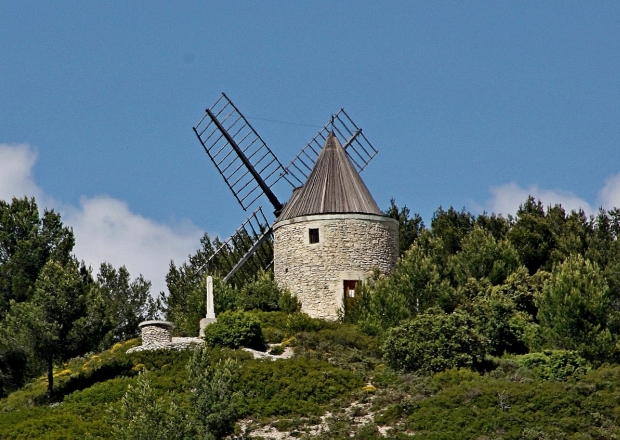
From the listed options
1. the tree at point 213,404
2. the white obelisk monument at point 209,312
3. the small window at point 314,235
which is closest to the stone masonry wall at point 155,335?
the white obelisk monument at point 209,312

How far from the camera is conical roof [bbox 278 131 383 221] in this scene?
177 feet

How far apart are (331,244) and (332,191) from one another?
2748 mm

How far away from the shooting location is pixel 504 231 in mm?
57812

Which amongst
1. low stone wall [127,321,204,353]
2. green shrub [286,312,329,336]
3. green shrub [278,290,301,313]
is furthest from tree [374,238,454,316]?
low stone wall [127,321,204,353]

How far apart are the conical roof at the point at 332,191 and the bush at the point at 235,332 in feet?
26.3

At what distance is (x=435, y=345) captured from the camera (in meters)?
42.2

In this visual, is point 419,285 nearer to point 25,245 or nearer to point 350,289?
Answer: point 350,289

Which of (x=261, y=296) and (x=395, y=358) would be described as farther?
(x=261, y=296)

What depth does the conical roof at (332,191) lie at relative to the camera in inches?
2121

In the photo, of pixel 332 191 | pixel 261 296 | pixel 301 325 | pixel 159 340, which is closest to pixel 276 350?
pixel 301 325

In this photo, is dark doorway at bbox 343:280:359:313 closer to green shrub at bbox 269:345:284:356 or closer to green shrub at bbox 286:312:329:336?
green shrub at bbox 286:312:329:336

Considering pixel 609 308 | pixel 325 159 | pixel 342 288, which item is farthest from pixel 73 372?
pixel 609 308

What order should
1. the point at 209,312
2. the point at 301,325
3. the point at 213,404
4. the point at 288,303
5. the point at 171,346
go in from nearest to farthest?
1. the point at 213,404
2. the point at 171,346
3. the point at 301,325
4. the point at 209,312
5. the point at 288,303

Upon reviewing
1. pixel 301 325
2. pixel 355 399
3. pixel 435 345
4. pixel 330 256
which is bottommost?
pixel 355 399
